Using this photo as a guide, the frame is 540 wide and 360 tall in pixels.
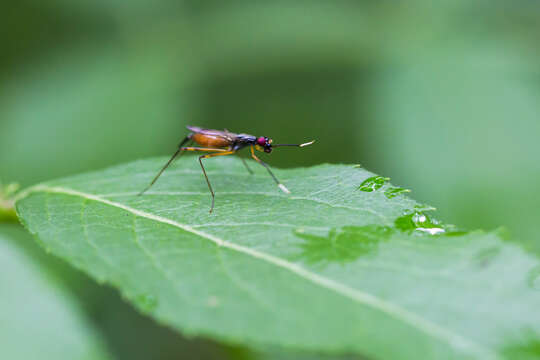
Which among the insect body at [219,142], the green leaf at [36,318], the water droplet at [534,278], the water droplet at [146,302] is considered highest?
the insect body at [219,142]

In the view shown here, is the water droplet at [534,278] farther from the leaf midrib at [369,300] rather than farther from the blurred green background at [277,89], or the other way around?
the blurred green background at [277,89]

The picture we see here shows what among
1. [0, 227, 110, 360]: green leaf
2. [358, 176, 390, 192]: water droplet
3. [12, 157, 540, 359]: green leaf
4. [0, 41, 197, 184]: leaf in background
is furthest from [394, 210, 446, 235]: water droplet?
[0, 41, 197, 184]: leaf in background

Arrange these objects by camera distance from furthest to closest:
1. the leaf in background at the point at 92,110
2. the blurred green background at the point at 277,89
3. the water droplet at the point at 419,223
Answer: the leaf in background at the point at 92,110, the blurred green background at the point at 277,89, the water droplet at the point at 419,223

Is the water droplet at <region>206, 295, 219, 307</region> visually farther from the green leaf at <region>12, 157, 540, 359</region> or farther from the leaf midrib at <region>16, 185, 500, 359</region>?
the leaf midrib at <region>16, 185, 500, 359</region>

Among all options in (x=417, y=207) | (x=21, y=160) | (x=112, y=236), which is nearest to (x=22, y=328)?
(x=112, y=236)

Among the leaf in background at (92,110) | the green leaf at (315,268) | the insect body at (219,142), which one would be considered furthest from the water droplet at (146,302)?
the leaf in background at (92,110)

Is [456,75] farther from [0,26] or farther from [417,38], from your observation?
[0,26]
